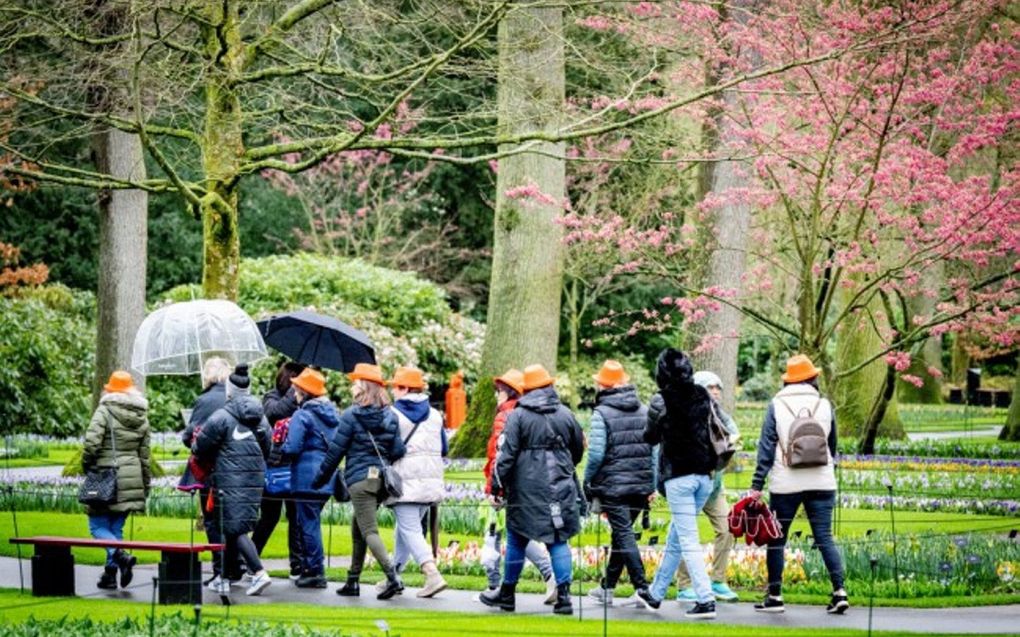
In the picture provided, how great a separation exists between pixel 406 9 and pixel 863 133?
13.2 m

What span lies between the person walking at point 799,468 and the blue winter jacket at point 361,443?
279 centimetres

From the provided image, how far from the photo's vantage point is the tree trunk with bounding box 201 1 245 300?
1590cm

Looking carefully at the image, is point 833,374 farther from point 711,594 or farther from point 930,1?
point 711,594

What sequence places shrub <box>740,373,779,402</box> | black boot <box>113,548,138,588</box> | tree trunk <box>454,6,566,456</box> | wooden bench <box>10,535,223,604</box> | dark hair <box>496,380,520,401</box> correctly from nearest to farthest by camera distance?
wooden bench <box>10,535,223,604</box> < black boot <box>113,548,138,588</box> < dark hair <box>496,380,520,401</box> < tree trunk <box>454,6,566,456</box> < shrub <box>740,373,779,402</box>

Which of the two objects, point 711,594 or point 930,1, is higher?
point 930,1

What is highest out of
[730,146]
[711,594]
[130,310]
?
[730,146]

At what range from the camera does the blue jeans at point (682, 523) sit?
37.4ft

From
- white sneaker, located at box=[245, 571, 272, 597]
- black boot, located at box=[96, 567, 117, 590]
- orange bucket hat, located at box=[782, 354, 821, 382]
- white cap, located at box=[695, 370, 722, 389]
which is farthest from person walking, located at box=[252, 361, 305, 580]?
orange bucket hat, located at box=[782, 354, 821, 382]

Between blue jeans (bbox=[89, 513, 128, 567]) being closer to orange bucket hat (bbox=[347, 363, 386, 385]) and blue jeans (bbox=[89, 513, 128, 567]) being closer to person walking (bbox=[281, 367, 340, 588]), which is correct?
person walking (bbox=[281, 367, 340, 588])

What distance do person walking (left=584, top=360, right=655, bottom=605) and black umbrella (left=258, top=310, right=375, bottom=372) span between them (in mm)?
4228

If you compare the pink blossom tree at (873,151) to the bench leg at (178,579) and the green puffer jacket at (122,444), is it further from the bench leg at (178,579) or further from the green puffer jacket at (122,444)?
the bench leg at (178,579)

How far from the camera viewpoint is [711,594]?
36.8 ft

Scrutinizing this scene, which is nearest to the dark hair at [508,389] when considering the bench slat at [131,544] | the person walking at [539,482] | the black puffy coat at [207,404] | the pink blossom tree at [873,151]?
the person walking at [539,482]

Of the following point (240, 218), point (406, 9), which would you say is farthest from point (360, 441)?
point (240, 218)
